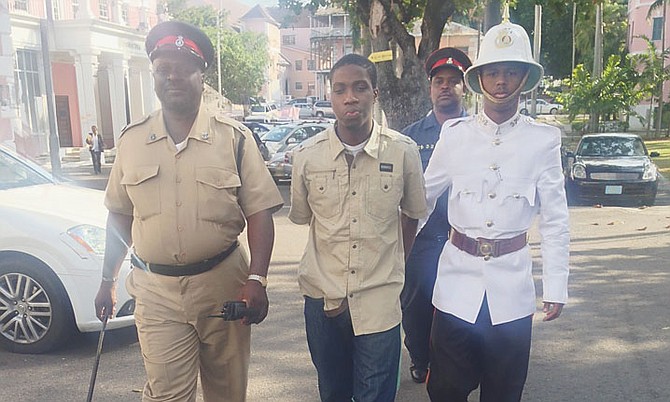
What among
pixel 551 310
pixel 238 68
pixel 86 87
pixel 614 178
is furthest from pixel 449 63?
pixel 238 68

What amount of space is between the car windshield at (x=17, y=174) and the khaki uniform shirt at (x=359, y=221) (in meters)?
3.56

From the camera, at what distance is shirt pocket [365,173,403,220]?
9.32 feet

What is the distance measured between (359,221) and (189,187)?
77 cm

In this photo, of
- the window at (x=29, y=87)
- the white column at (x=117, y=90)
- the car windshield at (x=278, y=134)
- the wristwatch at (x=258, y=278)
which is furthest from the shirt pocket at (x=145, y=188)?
the white column at (x=117, y=90)

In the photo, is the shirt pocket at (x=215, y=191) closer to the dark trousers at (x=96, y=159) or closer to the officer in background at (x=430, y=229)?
the officer in background at (x=430, y=229)

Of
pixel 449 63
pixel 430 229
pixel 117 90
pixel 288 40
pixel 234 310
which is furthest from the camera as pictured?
pixel 288 40

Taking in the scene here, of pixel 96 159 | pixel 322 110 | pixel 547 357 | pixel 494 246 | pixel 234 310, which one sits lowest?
pixel 547 357

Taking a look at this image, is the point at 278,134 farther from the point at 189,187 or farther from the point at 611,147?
the point at 189,187

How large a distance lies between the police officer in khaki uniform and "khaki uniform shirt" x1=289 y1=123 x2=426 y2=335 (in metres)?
0.21

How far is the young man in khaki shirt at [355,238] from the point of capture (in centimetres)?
281

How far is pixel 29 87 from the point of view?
901 inches

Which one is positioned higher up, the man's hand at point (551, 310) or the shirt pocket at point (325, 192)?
the shirt pocket at point (325, 192)

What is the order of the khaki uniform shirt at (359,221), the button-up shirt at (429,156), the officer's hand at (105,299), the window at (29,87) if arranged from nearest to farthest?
the khaki uniform shirt at (359,221)
the officer's hand at (105,299)
the button-up shirt at (429,156)
the window at (29,87)

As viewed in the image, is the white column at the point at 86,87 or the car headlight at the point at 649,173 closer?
the car headlight at the point at 649,173
